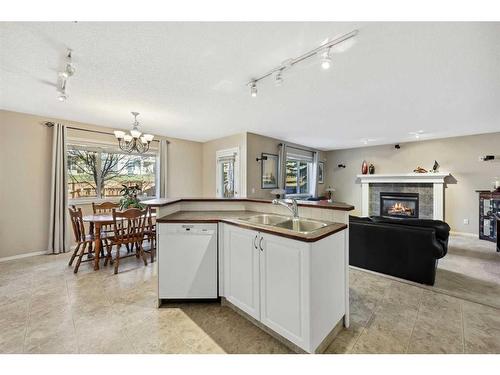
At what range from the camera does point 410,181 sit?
18.8 feet

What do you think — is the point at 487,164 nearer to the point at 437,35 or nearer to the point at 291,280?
the point at 437,35

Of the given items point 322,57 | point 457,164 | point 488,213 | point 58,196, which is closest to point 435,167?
point 457,164

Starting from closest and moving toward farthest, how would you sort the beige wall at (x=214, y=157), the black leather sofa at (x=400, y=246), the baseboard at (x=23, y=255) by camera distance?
the black leather sofa at (x=400, y=246)
the baseboard at (x=23, y=255)
the beige wall at (x=214, y=157)

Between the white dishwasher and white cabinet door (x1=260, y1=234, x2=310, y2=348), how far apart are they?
0.63 metres

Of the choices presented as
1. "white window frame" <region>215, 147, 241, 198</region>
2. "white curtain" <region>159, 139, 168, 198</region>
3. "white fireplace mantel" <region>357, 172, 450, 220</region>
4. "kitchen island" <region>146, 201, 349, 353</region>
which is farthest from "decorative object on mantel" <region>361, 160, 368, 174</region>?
"white curtain" <region>159, 139, 168, 198</region>

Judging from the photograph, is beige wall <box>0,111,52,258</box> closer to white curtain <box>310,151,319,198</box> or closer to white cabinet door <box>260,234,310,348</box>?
white cabinet door <box>260,234,310,348</box>

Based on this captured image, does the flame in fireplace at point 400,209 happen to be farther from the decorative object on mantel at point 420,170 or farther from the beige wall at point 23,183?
the beige wall at point 23,183

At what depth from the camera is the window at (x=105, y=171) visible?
418cm

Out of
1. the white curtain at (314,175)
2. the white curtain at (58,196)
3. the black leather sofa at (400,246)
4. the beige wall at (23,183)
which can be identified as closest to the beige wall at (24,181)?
the beige wall at (23,183)

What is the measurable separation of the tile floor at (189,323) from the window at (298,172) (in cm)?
398

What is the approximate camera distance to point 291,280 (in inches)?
59.2

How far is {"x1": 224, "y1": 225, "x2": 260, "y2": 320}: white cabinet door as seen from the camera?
176cm

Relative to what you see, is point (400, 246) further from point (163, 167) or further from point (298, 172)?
point (163, 167)

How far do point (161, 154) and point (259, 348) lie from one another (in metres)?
4.58
